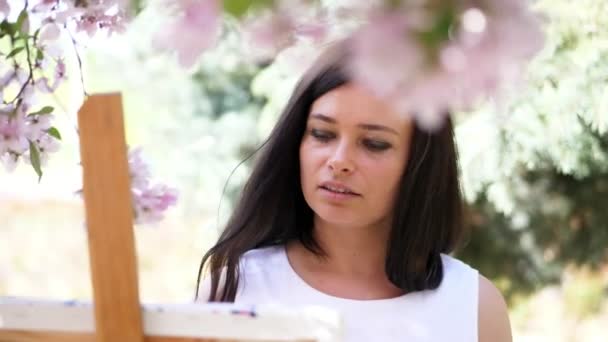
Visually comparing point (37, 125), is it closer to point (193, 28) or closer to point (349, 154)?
point (349, 154)

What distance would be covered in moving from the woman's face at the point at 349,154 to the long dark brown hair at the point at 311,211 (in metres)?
0.07

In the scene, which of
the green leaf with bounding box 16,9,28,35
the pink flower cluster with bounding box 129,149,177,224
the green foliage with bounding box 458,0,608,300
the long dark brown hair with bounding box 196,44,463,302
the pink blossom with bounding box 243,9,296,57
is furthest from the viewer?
the green foliage with bounding box 458,0,608,300

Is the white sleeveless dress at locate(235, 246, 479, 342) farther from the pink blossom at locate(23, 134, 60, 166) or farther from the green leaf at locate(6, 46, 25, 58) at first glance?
the green leaf at locate(6, 46, 25, 58)

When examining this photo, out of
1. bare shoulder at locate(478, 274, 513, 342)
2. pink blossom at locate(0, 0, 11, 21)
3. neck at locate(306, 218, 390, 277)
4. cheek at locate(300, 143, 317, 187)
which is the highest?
pink blossom at locate(0, 0, 11, 21)

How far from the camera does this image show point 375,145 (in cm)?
196

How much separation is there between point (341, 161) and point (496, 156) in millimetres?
1733

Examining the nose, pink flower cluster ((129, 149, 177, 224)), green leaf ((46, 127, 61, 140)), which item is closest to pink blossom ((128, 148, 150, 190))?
pink flower cluster ((129, 149, 177, 224))

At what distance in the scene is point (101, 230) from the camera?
1.09 m

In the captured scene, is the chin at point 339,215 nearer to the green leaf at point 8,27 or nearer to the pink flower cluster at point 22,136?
the pink flower cluster at point 22,136

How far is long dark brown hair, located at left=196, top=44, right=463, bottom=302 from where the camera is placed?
2.08 m

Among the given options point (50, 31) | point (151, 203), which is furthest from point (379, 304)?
point (50, 31)

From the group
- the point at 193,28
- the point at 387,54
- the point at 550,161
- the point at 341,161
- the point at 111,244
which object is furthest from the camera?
the point at 550,161

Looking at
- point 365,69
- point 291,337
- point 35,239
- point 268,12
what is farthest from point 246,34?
point 35,239

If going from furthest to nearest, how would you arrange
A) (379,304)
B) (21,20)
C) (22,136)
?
(379,304) → (22,136) → (21,20)
